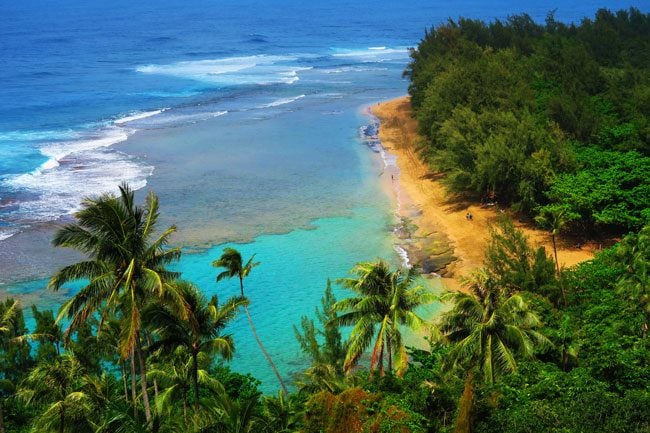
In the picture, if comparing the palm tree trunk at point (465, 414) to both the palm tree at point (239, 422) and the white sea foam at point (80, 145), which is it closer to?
the palm tree at point (239, 422)

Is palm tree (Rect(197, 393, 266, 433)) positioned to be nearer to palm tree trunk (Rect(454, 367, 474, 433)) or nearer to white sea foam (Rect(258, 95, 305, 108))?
palm tree trunk (Rect(454, 367, 474, 433))

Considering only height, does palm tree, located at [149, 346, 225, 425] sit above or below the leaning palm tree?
below

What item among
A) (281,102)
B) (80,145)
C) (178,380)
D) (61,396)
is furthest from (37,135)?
(61,396)

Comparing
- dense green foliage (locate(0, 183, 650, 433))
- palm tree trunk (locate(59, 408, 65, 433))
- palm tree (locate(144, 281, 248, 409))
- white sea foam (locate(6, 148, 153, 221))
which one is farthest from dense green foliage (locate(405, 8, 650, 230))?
palm tree trunk (locate(59, 408, 65, 433))

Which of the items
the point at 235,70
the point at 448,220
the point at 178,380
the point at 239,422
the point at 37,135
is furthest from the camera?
the point at 235,70

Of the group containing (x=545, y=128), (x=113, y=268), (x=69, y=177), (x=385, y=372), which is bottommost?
(x=69, y=177)

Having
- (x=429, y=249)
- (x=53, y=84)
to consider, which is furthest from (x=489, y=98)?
(x=53, y=84)

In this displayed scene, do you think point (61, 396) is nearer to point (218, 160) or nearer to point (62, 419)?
point (62, 419)

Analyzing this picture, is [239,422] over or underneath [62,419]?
over
